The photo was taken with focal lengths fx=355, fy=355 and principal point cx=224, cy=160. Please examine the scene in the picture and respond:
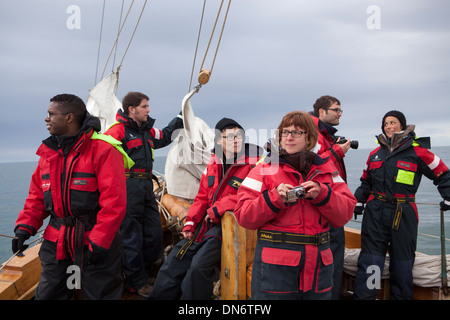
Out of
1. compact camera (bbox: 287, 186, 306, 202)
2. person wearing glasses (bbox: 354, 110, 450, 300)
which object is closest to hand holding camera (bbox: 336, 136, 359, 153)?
person wearing glasses (bbox: 354, 110, 450, 300)

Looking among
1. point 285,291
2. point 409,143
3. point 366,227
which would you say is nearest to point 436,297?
point 366,227

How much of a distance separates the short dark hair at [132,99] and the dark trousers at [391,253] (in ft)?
8.81

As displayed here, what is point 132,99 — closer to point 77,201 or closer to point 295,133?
point 77,201

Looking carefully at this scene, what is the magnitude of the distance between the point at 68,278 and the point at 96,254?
0.33 m

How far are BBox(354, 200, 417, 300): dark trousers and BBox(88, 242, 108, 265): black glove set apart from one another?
7.50ft

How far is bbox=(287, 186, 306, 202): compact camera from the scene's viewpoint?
187cm

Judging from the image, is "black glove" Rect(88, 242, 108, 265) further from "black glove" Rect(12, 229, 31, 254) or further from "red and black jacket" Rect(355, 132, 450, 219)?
"red and black jacket" Rect(355, 132, 450, 219)

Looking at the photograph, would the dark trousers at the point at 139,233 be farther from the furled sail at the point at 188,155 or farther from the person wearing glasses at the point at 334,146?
the person wearing glasses at the point at 334,146

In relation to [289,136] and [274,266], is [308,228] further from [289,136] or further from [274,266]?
[289,136]

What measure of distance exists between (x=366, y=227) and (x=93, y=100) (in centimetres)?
525

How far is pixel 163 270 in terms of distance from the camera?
9.61 ft

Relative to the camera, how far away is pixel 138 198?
3664 millimetres
